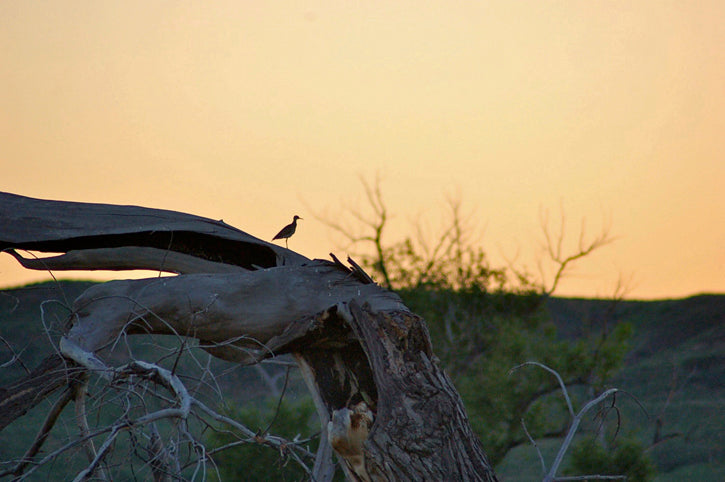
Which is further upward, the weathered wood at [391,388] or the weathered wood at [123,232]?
the weathered wood at [123,232]

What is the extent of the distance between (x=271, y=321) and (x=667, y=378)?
1382 inches

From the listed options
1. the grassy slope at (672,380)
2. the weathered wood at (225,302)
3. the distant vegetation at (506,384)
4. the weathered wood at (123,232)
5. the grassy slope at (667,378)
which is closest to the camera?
the weathered wood at (225,302)

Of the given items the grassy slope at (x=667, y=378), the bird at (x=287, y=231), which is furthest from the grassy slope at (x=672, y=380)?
the bird at (x=287, y=231)

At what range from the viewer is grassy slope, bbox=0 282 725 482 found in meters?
26.0

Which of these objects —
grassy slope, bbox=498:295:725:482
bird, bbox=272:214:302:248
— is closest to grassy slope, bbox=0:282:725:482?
grassy slope, bbox=498:295:725:482

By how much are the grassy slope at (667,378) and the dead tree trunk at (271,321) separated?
40.7ft

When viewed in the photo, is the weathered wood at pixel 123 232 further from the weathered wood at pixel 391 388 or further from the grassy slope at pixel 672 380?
the grassy slope at pixel 672 380

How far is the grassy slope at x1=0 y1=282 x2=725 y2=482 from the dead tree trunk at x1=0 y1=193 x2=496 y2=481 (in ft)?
40.7

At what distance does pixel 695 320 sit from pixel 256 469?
3317 cm

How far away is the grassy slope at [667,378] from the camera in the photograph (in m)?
26.0

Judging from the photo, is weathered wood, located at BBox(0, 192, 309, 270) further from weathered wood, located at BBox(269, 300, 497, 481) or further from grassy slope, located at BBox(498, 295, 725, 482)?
grassy slope, located at BBox(498, 295, 725, 482)

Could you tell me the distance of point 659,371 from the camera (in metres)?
37.3

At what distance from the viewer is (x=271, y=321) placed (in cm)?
454

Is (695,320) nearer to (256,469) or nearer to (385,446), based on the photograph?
(256,469)
